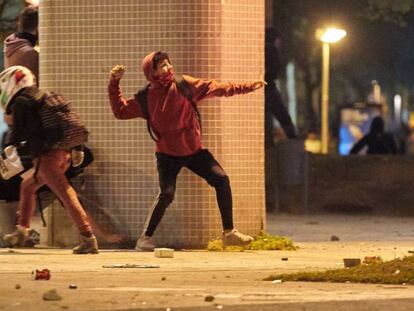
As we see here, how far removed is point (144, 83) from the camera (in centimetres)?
1426

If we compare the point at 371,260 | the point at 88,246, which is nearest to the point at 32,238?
the point at 88,246

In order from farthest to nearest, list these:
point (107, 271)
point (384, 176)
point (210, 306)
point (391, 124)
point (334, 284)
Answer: point (391, 124)
point (384, 176)
point (107, 271)
point (334, 284)
point (210, 306)

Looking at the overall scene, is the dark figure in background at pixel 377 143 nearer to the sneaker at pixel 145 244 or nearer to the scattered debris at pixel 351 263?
the sneaker at pixel 145 244

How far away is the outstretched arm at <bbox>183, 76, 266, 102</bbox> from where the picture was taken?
13.4m

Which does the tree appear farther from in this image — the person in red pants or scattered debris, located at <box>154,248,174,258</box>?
scattered debris, located at <box>154,248,174,258</box>

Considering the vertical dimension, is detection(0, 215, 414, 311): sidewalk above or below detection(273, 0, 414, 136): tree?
below

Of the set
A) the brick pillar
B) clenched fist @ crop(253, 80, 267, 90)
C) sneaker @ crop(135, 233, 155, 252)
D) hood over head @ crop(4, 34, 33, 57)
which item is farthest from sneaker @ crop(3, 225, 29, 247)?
clenched fist @ crop(253, 80, 267, 90)

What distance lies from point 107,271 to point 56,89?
3.16 m

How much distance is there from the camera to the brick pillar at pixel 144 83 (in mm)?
14219

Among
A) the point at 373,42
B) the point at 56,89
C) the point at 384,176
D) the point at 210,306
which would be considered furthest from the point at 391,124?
the point at 210,306

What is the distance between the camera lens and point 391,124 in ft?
215

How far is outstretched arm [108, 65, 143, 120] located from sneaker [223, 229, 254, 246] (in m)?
1.27

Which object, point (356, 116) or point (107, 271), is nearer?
point (107, 271)

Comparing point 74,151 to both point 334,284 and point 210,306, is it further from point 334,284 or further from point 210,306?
point 210,306
